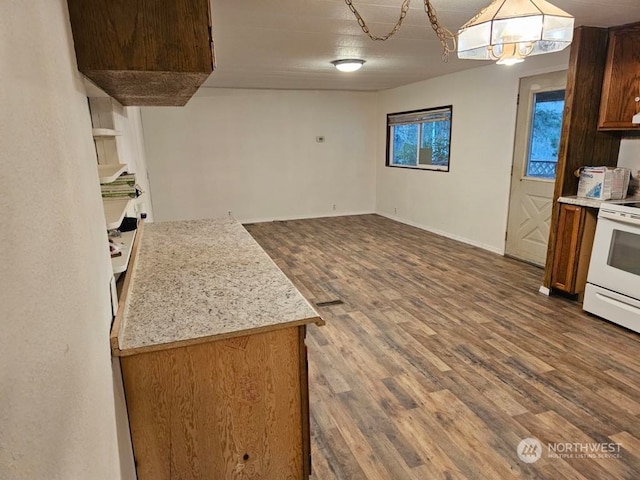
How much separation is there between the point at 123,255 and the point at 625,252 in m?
3.39

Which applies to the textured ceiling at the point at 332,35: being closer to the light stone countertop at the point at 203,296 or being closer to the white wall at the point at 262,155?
the white wall at the point at 262,155

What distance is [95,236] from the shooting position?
1171 mm

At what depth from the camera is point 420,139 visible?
660 cm

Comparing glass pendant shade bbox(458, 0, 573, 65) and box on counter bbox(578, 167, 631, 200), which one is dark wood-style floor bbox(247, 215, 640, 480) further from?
glass pendant shade bbox(458, 0, 573, 65)

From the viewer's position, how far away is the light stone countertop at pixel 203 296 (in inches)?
55.4

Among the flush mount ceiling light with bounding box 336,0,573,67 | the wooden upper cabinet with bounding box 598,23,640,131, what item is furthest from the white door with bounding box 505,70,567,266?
the flush mount ceiling light with bounding box 336,0,573,67

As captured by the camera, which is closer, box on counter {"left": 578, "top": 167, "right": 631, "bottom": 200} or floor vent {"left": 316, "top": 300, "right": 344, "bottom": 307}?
box on counter {"left": 578, "top": 167, "right": 631, "bottom": 200}

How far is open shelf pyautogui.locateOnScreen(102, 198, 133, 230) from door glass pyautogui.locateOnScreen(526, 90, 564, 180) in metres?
4.21

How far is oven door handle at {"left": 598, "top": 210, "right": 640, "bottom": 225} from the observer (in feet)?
9.50

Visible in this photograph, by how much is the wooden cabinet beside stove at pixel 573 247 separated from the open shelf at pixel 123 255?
345 centimetres

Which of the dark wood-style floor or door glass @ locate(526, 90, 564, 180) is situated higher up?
door glass @ locate(526, 90, 564, 180)

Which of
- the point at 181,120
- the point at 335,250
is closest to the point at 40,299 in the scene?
the point at 335,250

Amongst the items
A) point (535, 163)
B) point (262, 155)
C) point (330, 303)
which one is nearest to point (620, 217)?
point (535, 163)

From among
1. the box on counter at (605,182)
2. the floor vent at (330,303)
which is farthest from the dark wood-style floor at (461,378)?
the box on counter at (605,182)
